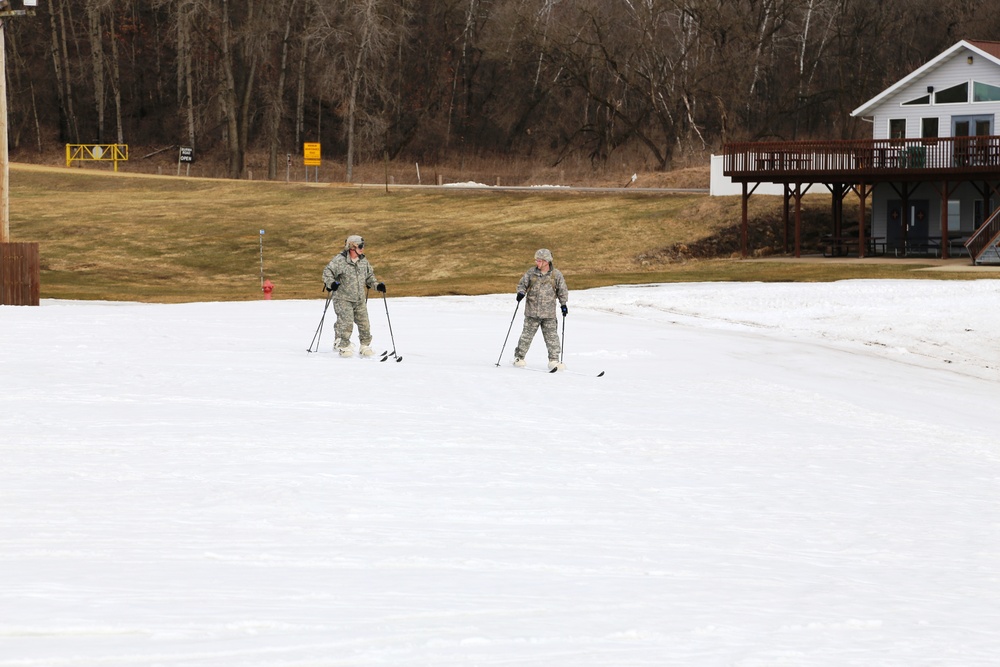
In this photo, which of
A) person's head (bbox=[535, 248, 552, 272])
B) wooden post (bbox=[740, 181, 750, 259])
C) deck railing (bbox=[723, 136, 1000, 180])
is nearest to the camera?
person's head (bbox=[535, 248, 552, 272])

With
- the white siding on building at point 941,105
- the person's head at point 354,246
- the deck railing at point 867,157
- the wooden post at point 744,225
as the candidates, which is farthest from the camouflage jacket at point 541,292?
the white siding on building at point 941,105

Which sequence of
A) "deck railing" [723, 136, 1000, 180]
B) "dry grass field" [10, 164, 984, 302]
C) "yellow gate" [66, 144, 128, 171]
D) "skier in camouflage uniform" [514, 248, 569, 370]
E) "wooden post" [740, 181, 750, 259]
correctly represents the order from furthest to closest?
"yellow gate" [66, 144, 128, 171] < "wooden post" [740, 181, 750, 259] < "deck railing" [723, 136, 1000, 180] < "dry grass field" [10, 164, 984, 302] < "skier in camouflage uniform" [514, 248, 569, 370]

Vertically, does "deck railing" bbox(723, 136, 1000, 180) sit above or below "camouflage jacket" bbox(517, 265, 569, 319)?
above

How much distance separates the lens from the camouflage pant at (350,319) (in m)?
18.6

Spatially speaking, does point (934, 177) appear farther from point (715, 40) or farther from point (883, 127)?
point (715, 40)

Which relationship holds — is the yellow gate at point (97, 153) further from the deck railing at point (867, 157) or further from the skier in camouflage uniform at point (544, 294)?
the skier in camouflage uniform at point (544, 294)

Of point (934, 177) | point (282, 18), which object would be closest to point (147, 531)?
point (934, 177)

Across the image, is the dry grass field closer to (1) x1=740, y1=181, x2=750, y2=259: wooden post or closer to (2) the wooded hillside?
(1) x1=740, y1=181, x2=750, y2=259: wooden post

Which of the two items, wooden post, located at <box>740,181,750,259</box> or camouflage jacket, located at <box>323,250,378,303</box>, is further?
wooden post, located at <box>740,181,750,259</box>

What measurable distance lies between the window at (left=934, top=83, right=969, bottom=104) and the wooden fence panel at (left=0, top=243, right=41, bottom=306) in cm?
3302

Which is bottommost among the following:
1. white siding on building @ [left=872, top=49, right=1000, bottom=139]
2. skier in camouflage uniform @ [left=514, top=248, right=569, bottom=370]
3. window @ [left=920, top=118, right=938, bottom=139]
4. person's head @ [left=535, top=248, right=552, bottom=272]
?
skier in camouflage uniform @ [left=514, top=248, right=569, bottom=370]

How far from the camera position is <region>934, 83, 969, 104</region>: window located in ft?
155

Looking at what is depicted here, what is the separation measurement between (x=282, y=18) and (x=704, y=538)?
7279 cm

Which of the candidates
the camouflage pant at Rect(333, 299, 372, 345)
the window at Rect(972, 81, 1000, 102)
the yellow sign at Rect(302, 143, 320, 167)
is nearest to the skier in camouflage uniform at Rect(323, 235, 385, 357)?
the camouflage pant at Rect(333, 299, 372, 345)
